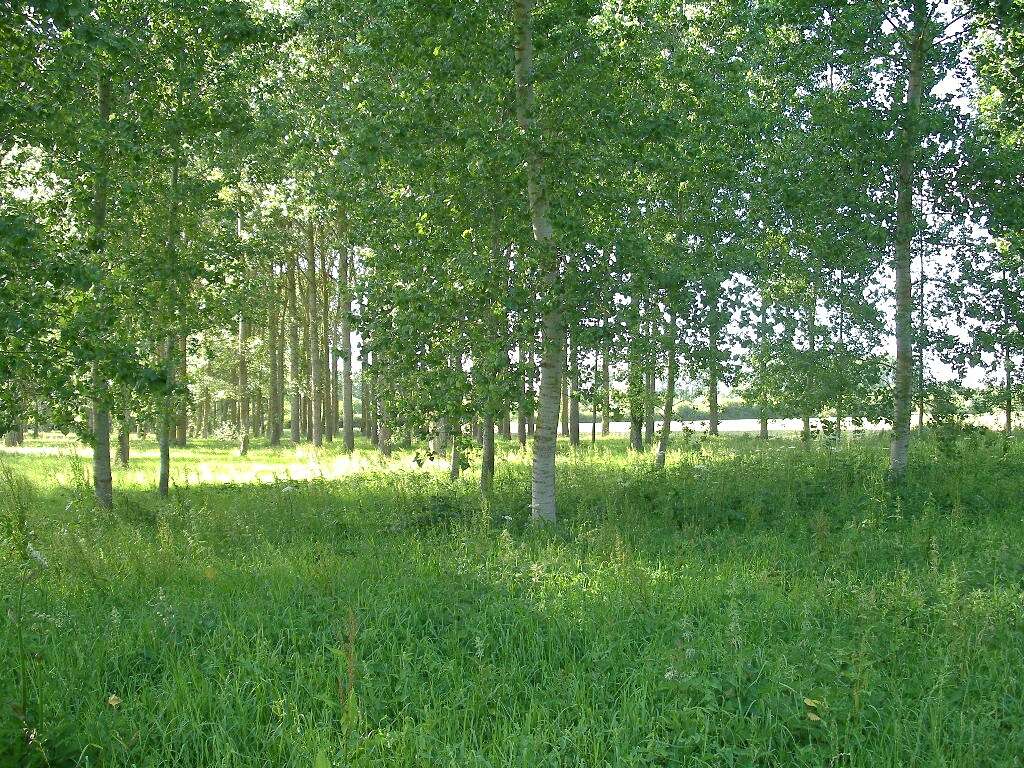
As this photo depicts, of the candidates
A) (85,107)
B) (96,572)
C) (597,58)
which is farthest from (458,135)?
(96,572)

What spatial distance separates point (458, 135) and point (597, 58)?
2241 millimetres

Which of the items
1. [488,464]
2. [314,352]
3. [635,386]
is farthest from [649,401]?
[314,352]

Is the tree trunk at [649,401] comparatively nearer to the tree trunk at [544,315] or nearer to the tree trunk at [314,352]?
the tree trunk at [544,315]

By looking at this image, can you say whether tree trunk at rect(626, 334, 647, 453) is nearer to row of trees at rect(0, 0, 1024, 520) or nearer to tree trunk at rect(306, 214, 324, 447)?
row of trees at rect(0, 0, 1024, 520)

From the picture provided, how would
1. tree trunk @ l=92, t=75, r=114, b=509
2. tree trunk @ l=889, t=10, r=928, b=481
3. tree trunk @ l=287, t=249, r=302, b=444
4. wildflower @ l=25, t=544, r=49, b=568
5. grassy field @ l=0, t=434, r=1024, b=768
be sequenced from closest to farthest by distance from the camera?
grassy field @ l=0, t=434, r=1024, b=768 < wildflower @ l=25, t=544, r=49, b=568 < tree trunk @ l=92, t=75, r=114, b=509 < tree trunk @ l=889, t=10, r=928, b=481 < tree trunk @ l=287, t=249, r=302, b=444

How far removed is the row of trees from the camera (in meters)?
9.71

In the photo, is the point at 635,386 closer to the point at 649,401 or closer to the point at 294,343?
the point at 649,401

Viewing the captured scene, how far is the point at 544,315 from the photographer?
32.8 ft

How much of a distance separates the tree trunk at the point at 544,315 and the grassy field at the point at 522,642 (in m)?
0.73

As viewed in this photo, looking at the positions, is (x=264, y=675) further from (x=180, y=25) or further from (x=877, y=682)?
(x=180, y=25)

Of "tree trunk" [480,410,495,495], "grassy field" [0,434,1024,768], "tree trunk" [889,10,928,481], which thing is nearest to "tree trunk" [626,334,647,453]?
"grassy field" [0,434,1024,768]

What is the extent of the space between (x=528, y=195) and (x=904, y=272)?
683cm

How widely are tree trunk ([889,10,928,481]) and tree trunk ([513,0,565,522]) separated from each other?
6.27 metres

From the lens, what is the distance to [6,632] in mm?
5258
